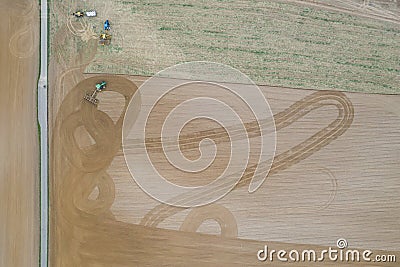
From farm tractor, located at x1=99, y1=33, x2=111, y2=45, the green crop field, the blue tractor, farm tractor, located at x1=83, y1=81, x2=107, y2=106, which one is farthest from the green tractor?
the blue tractor

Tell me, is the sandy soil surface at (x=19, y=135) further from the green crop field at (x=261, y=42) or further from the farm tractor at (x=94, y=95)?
the green crop field at (x=261, y=42)

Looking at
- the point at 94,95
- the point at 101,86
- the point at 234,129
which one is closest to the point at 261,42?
the point at 234,129

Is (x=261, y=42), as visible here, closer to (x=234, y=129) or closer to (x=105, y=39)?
(x=234, y=129)

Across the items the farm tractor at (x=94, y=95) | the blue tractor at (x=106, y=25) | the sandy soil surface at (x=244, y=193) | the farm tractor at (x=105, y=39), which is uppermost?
the blue tractor at (x=106, y=25)

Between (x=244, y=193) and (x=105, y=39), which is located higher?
(x=105, y=39)

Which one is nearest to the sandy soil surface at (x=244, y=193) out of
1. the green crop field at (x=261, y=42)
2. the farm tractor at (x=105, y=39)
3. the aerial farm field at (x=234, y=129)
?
the aerial farm field at (x=234, y=129)

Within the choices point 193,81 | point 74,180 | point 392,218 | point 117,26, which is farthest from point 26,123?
point 392,218

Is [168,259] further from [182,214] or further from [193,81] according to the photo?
[193,81]
